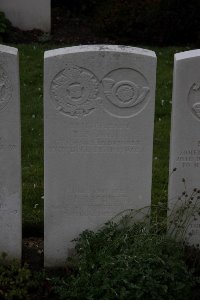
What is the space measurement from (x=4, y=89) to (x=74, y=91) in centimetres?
50

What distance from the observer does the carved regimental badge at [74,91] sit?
5230 mm

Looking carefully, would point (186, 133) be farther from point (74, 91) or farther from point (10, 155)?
point (10, 155)

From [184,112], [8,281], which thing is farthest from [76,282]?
[184,112]

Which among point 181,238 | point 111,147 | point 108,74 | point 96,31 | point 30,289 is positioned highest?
point 96,31

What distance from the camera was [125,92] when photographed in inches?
208

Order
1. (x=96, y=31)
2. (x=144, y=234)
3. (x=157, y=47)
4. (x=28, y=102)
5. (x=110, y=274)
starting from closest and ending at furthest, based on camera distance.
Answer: (x=110, y=274) < (x=144, y=234) < (x=28, y=102) < (x=157, y=47) < (x=96, y=31)

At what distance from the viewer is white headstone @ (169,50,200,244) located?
525 centimetres

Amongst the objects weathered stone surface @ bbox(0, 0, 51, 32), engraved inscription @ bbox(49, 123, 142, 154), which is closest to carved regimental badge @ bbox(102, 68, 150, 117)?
engraved inscription @ bbox(49, 123, 142, 154)

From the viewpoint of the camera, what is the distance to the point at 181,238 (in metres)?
5.56

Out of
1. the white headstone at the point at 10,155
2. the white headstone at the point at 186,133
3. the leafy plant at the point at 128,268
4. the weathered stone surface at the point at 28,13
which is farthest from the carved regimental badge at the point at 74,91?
the weathered stone surface at the point at 28,13

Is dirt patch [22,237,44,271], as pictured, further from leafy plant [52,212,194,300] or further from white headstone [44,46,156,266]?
leafy plant [52,212,194,300]

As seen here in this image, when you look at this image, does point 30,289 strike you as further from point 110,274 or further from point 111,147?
point 111,147

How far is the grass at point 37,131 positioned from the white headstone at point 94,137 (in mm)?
757

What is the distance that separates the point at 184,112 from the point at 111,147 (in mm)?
586
